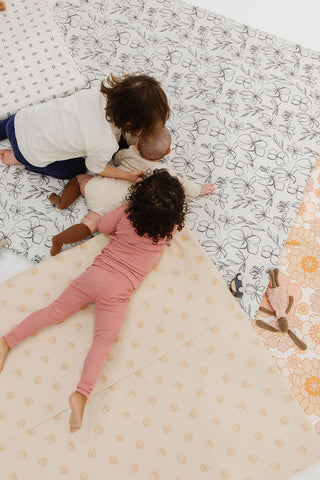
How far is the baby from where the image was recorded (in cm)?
122

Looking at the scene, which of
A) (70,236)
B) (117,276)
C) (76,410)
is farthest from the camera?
(70,236)

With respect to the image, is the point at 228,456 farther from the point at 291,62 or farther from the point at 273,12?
the point at 273,12

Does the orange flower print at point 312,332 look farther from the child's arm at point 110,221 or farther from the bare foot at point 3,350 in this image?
the bare foot at point 3,350

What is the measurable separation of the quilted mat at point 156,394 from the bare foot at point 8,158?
1.19 feet

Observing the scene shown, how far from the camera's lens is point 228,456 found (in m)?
1.05

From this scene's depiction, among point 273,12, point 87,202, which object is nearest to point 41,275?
point 87,202

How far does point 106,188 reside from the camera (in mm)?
1239

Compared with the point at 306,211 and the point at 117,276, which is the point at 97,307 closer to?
the point at 117,276

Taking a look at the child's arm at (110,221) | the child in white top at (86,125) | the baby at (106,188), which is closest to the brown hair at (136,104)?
the child in white top at (86,125)

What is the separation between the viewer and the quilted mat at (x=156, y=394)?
1.04 metres

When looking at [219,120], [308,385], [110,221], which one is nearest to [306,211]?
[219,120]

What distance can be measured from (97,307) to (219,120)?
2.56 ft

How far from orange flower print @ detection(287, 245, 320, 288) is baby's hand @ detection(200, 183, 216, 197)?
332 millimetres

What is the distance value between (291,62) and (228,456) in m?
1.36
